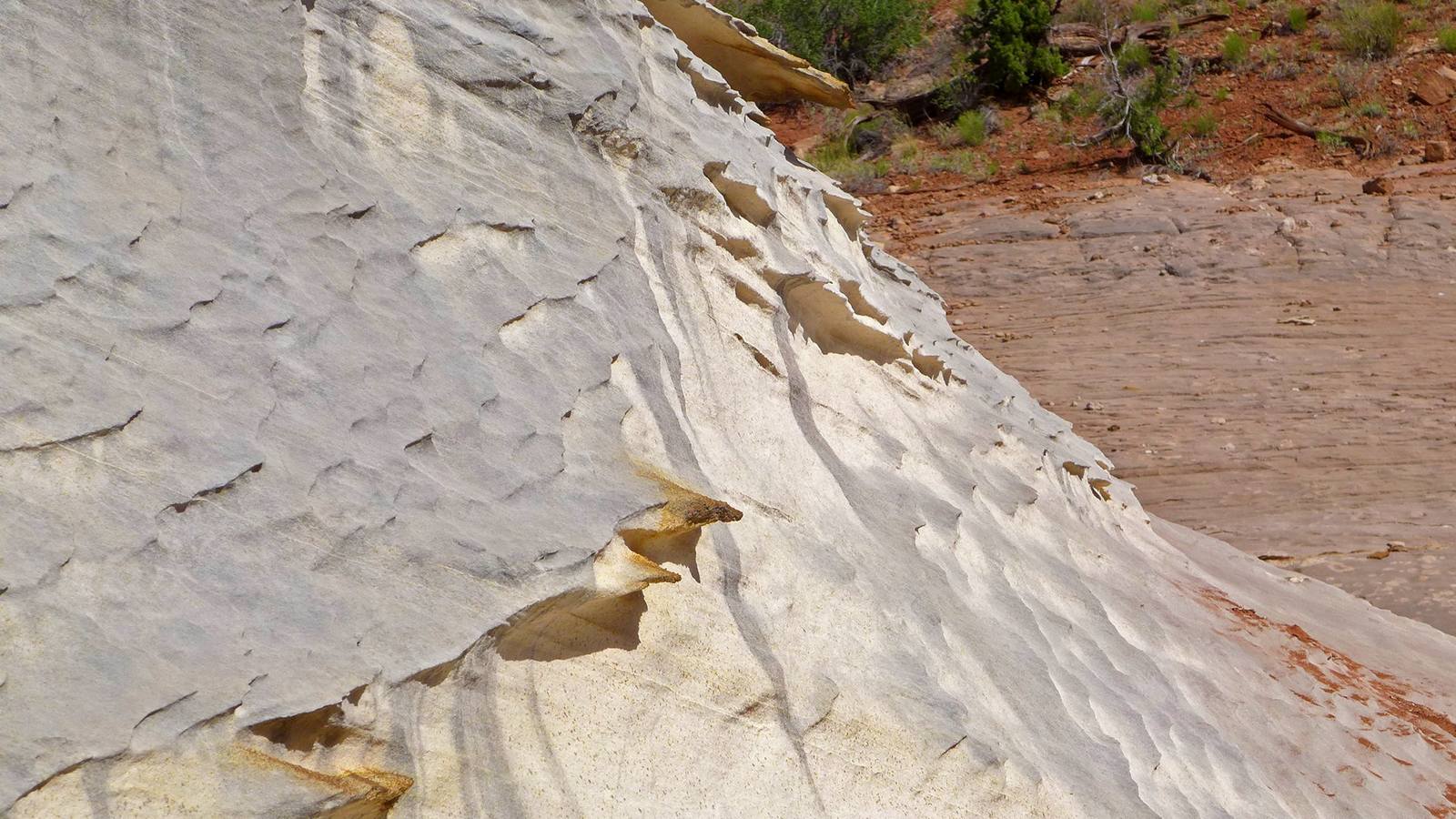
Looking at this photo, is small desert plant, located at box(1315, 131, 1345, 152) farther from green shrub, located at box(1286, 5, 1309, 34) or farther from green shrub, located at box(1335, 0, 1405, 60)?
green shrub, located at box(1286, 5, 1309, 34)

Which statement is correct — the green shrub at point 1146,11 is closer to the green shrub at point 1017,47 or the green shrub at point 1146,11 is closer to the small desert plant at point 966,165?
the green shrub at point 1017,47

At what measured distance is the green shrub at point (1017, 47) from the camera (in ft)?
48.6

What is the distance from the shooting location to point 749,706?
263cm

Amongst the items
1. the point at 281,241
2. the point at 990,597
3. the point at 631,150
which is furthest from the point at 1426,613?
the point at 281,241

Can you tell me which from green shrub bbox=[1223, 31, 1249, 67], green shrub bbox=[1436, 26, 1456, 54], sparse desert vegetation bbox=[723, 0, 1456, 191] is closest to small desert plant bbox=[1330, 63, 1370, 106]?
sparse desert vegetation bbox=[723, 0, 1456, 191]

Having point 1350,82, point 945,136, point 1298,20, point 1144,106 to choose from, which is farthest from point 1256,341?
point 1298,20

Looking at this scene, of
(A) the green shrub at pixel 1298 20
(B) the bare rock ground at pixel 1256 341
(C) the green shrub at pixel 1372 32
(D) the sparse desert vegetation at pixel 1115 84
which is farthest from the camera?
(A) the green shrub at pixel 1298 20

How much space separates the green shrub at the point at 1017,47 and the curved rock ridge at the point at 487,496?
443 inches

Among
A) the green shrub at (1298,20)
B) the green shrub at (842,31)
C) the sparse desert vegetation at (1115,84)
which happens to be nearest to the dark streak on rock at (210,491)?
the sparse desert vegetation at (1115,84)

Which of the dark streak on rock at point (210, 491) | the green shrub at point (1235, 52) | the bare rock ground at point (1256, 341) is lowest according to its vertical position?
the bare rock ground at point (1256, 341)

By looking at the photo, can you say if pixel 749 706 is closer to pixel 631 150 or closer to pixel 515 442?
pixel 515 442

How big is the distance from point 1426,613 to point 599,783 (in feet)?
15.8

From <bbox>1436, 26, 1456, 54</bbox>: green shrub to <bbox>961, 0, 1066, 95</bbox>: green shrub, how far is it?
3750 millimetres

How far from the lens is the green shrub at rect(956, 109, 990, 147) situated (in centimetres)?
1406
